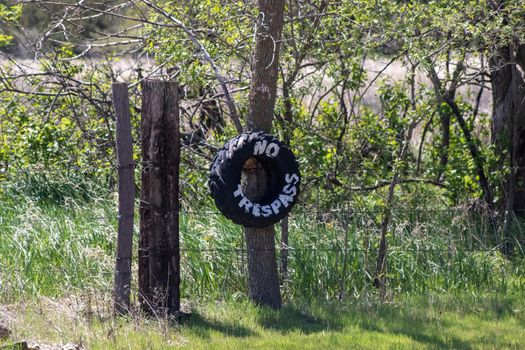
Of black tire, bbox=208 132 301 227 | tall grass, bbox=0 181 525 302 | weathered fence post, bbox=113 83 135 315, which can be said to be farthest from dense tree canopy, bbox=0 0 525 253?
weathered fence post, bbox=113 83 135 315

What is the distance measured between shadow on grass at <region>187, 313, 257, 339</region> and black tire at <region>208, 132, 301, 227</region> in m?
0.88

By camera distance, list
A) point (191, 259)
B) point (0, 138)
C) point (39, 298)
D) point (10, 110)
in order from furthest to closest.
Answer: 1. point (0, 138)
2. point (10, 110)
3. point (191, 259)
4. point (39, 298)

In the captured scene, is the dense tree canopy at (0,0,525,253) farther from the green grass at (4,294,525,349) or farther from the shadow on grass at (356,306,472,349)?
the shadow on grass at (356,306,472,349)

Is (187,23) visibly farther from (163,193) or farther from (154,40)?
(163,193)

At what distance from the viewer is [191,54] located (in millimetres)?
9336

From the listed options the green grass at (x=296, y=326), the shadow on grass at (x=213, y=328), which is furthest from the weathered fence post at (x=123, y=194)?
the shadow on grass at (x=213, y=328)

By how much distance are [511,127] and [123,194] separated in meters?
6.65

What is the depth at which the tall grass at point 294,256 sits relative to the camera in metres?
8.62

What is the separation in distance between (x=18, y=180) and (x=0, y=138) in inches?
47.3

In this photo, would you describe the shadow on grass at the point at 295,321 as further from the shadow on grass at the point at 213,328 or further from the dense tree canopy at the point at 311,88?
the dense tree canopy at the point at 311,88

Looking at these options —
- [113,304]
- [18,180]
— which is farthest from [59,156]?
[113,304]

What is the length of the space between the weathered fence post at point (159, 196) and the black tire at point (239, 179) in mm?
381

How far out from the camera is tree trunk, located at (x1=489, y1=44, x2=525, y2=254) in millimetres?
11539

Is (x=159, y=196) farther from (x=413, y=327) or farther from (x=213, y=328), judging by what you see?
(x=413, y=327)
